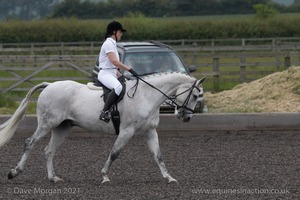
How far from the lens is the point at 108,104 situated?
1161 cm

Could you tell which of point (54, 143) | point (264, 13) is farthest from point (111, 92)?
point (264, 13)

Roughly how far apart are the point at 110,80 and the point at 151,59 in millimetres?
6482

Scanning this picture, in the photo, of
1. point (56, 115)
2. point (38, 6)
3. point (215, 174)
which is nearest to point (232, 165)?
point (215, 174)

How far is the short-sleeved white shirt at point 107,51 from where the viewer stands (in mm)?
11703

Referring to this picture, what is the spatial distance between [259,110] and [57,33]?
4254cm

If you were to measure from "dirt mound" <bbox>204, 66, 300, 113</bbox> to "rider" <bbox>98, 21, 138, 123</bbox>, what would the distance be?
718cm

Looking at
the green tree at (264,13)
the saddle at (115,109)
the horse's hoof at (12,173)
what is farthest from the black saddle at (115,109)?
the green tree at (264,13)

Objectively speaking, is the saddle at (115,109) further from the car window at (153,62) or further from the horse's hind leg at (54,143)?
the car window at (153,62)

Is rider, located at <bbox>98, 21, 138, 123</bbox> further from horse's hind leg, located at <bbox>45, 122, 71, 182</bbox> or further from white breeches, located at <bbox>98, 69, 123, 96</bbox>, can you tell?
horse's hind leg, located at <bbox>45, 122, 71, 182</bbox>

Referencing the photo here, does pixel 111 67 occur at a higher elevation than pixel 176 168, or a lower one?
higher

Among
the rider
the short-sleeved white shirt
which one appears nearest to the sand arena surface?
the rider

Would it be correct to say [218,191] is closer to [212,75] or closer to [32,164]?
[32,164]

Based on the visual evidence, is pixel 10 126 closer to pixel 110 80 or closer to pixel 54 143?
pixel 54 143

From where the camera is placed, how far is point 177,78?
11.8 meters
